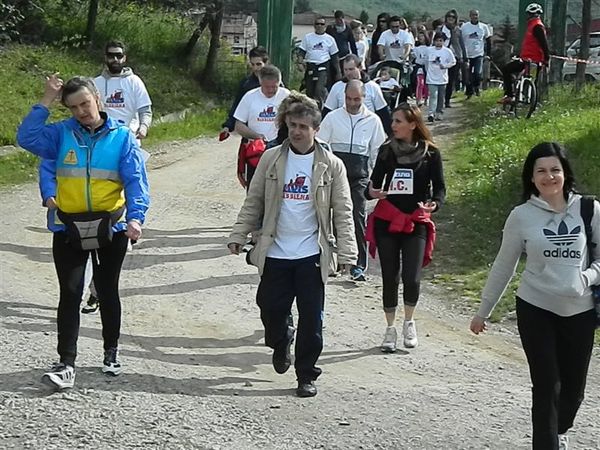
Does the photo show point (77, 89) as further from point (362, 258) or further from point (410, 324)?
point (362, 258)

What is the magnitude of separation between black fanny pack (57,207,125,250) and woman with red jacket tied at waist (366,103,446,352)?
231 centimetres

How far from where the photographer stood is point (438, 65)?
68.5 feet

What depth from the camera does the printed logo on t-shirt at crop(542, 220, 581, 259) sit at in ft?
18.2

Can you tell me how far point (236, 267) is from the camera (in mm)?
10812

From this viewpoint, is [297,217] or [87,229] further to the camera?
[297,217]

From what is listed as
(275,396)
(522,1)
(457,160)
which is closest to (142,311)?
(275,396)

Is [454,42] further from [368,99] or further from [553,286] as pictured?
[553,286]

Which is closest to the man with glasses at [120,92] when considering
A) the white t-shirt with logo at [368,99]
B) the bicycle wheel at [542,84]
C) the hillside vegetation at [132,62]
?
the white t-shirt with logo at [368,99]

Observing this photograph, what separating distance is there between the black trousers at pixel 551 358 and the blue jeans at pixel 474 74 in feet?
64.8

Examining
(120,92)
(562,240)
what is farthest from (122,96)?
(562,240)

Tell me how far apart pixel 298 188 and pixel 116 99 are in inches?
144

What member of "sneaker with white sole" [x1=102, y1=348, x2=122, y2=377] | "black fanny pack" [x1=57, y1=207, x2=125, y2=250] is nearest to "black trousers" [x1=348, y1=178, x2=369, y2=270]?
"sneaker with white sole" [x1=102, y1=348, x2=122, y2=377]

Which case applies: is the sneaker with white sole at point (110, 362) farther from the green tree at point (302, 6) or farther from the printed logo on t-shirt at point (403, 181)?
the green tree at point (302, 6)

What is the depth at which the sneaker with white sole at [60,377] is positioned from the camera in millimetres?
6625
